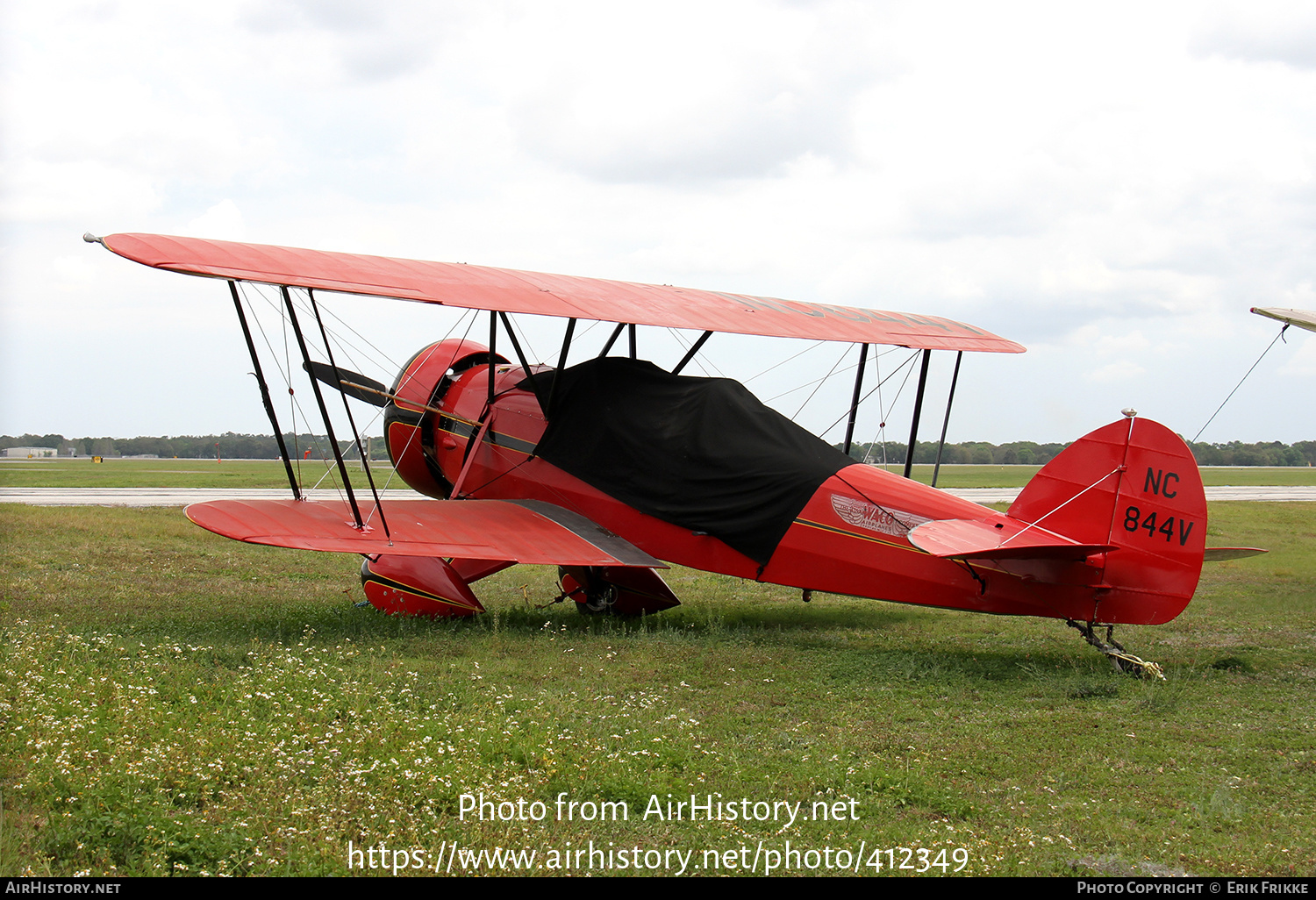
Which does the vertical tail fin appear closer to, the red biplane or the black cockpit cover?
the red biplane

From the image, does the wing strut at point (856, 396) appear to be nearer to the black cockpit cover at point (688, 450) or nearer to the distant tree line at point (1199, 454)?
the black cockpit cover at point (688, 450)

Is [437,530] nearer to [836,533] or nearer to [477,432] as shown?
[477,432]

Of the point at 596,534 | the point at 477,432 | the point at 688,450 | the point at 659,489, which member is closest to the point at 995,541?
the point at 688,450

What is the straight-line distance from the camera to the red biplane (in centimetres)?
642

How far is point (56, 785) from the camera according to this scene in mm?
3682

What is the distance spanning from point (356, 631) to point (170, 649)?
1.54 m

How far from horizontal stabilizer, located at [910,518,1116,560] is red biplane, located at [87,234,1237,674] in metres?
0.02

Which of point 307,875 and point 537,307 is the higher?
point 537,307

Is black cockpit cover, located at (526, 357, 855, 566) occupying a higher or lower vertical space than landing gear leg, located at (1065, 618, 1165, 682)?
higher

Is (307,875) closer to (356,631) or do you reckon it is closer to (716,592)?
(356,631)

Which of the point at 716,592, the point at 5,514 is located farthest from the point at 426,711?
the point at 5,514

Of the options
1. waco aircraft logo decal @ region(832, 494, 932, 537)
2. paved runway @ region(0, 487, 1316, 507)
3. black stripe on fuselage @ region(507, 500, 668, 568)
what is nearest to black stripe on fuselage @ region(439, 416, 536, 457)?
black stripe on fuselage @ region(507, 500, 668, 568)

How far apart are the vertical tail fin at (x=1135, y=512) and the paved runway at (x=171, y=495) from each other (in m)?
17.9

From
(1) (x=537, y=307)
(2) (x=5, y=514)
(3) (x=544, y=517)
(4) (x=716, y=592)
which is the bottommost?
(2) (x=5, y=514)
